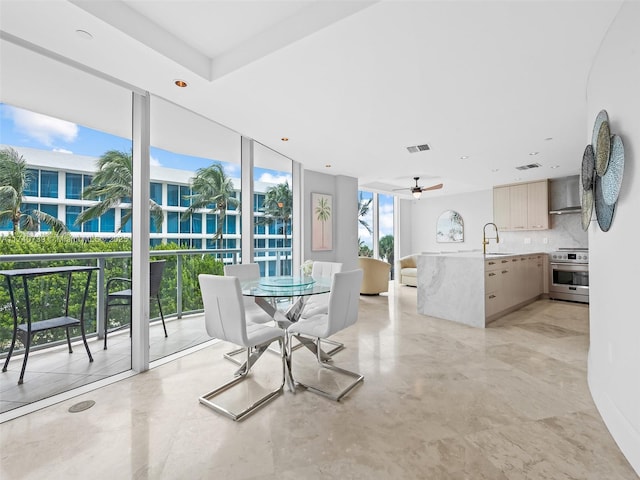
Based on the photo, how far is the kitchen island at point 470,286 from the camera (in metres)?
4.22

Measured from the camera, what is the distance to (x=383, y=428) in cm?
192

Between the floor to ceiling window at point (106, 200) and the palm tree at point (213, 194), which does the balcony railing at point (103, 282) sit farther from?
the palm tree at point (213, 194)

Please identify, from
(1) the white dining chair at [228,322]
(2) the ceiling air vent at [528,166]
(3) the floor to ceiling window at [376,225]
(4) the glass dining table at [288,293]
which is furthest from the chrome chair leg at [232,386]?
(3) the floor to ceiling window at [376,225]

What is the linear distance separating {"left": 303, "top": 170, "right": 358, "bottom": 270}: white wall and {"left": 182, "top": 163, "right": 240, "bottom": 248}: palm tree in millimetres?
2018

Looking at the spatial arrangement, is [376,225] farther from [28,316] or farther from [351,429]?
[28,316]

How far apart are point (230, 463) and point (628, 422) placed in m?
2.15

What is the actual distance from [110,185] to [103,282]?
926 mm

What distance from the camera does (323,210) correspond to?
5938 mm

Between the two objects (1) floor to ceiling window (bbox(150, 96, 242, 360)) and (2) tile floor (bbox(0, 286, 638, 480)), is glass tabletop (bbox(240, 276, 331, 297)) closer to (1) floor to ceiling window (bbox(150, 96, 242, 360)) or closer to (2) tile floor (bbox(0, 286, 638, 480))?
(2) tile floor (bbox(0, 286, 638, 480))

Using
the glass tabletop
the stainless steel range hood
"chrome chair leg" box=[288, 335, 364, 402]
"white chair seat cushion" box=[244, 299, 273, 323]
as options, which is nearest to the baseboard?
"chrome chair leg" box=[288, 335, 364, 402]

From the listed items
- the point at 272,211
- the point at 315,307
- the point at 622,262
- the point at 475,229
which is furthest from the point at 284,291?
the point at 475,229

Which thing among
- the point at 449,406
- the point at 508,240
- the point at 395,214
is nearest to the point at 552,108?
the point at 449,406

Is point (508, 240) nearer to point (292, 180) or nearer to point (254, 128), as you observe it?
point (292, 180)

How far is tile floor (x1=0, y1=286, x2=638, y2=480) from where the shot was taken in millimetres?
1595
